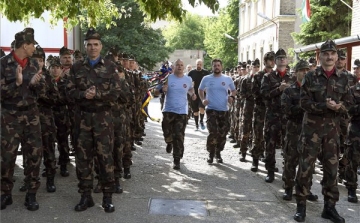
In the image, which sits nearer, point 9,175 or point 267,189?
point 9,175

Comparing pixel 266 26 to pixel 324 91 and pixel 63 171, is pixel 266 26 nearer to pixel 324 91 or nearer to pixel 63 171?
pixel 63 171

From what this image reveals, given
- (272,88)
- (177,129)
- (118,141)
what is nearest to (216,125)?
(177,129)

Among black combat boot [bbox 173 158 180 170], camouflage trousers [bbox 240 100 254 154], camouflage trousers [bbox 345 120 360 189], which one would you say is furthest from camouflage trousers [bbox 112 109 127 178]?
camouflage trousers [bbox 345 120 360 189]

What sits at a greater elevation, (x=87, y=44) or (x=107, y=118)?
(x=87, y=44)

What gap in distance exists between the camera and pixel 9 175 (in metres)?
5.66

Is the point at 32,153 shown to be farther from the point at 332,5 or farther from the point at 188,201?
the point at 332,5

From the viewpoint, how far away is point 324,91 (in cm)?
545

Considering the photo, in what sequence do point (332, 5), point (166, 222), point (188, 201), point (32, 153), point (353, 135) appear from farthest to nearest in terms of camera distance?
1. point (332, 5)
2. point (353, 135)
3. point (188, 201)
4. point (32, 153)
5. point (166, 222)

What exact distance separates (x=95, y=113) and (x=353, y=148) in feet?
12.7

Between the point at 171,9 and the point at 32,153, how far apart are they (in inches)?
131

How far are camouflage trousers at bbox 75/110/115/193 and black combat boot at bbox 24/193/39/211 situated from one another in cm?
61

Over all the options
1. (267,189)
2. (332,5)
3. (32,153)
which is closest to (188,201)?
(267,189)

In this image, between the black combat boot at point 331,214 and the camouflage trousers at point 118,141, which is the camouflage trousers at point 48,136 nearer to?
the camouflage trousers at point 118,141

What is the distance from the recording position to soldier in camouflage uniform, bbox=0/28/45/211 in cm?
550
